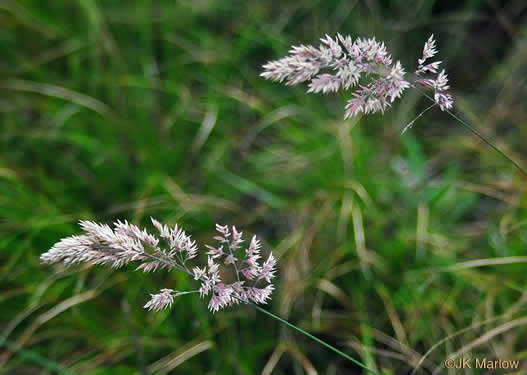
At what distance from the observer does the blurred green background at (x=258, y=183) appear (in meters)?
1.52

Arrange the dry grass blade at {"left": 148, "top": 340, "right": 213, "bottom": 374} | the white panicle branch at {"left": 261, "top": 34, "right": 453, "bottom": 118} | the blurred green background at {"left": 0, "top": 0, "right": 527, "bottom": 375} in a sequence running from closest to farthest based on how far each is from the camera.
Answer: the white panicle branch at {"left": 261, "top": 34, "right": 453, "bottom": 118}, the dry grass blade at {"left": 148, "top": 340, "right": 213, "bottom": 374}, the blurred green background at {"left": 0, "top": 0, "right": 527, "bottom": 375}

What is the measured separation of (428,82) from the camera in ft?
2.65

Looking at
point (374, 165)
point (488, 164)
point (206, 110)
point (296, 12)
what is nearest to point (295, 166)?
point (374, 165)

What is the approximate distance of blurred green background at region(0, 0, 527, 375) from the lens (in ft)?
4.99

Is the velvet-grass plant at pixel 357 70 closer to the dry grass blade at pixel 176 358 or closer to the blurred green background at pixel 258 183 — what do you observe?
the blurred green background at pixel 258 183

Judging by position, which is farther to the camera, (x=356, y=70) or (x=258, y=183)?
(x=258, y=183)

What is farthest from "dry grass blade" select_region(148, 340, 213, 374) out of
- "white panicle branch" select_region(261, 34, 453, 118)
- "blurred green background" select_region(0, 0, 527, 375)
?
"white panicle branch" select_region(261, 34, 453, 118)

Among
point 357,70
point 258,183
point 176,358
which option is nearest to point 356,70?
point 357,70

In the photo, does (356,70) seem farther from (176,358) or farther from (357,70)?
(176,358)

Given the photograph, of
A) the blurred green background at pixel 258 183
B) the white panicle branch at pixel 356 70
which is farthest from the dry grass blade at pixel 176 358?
the white panicle branch at pixel 356 70

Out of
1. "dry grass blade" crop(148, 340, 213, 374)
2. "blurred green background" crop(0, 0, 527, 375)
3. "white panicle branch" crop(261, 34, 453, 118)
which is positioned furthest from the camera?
"blurred green background" crop(0, 0, 527, 375)

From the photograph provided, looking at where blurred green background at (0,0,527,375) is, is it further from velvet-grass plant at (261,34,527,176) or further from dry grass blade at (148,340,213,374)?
velvet-grass plant at (261,34,527,176)

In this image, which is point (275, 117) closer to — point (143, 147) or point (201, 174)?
point (201, 174)

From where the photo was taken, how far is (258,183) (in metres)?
2.09
